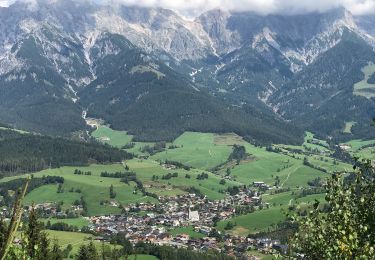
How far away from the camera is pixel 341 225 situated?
1909 centimetres

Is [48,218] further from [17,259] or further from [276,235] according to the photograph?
[17,259]

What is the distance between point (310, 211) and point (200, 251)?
14102 centimetres

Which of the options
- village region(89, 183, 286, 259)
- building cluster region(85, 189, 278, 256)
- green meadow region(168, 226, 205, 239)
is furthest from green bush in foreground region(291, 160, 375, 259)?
green meadow region(168, 226, 205, 239)

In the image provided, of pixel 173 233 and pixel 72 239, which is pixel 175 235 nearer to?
pixel 173 233

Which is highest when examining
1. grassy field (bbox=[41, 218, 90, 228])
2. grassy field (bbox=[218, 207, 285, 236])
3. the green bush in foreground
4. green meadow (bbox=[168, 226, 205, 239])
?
the green bush in foreground

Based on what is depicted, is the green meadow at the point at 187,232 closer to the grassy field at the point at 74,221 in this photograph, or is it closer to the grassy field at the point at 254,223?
the grassy field at the point at 254,223

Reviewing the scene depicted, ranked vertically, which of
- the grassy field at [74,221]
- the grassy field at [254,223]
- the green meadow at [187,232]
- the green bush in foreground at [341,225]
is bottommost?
the green meadow at [187,232]

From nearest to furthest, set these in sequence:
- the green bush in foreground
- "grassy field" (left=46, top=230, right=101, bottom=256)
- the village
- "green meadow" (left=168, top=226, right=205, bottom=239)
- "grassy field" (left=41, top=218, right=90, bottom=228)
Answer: the green bush in foreground → "grassy field" (left=46, top=230, right=101, bottom=256) → the village → "green meadow" (left=168, top=226, right=205, bottom=239) → "grassy field" (left=41, top=218, right=90, bottom=228)

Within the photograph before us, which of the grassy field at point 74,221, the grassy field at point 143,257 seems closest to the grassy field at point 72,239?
the grassy field at point 143,257

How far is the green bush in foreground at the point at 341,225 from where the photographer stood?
18.5 m

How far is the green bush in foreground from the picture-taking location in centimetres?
1845

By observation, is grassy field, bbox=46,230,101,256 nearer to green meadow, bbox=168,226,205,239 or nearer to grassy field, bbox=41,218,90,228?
grassy field, bbox=41,218,90,228

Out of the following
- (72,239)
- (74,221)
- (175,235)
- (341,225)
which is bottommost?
(175,235)

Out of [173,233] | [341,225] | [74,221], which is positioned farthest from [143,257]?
[341,225]
